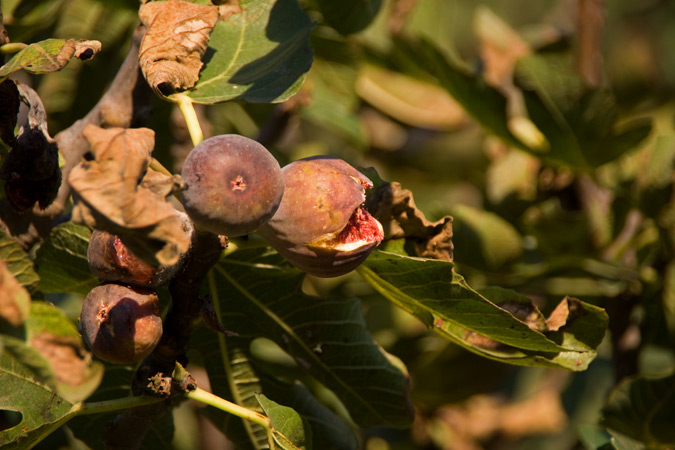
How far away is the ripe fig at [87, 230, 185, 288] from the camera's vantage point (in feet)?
2.58

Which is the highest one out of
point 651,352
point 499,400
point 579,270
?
point 579,270

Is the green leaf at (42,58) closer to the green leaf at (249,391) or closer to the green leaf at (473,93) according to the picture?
the green leaf at (249,391)

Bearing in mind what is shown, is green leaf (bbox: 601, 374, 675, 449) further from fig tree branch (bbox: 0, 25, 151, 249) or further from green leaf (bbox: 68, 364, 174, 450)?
fig tree branch (bbox: 0, 25, 151, 249)

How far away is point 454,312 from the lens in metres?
0.91

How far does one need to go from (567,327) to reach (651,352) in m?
1.39

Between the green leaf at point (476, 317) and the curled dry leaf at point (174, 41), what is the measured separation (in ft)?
1.07

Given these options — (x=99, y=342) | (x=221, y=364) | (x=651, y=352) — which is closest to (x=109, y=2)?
(x=221, y=364)

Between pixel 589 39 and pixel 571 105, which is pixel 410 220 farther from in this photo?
pixel 589 39

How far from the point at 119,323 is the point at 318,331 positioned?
1.25 ft

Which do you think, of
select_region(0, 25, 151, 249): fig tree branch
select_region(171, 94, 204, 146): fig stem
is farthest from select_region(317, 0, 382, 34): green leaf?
select_region(171, 94, 204, 146): fig stem

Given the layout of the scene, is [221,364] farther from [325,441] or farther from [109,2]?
[109,2]

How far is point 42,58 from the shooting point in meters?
0.80

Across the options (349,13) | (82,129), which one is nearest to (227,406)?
(82,129)

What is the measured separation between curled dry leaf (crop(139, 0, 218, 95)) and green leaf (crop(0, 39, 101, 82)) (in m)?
0.09
